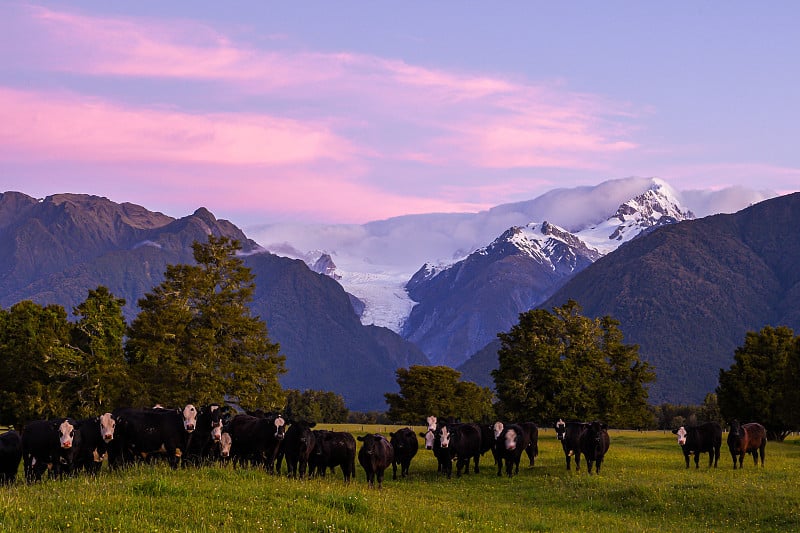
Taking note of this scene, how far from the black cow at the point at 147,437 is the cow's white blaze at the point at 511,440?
16.0 m

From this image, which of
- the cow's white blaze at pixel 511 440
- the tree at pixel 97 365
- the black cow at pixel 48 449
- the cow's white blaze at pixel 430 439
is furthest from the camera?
the tree at pixel 97 365

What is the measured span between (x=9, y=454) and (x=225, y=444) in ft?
25.2

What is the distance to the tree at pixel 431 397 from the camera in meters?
114

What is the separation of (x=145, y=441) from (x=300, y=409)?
13653 cm

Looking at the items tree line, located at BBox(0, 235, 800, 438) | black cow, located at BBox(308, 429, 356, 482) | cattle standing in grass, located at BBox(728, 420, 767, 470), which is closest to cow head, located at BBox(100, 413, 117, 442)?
black cow, located at BBox(308, 429, 356, 482)

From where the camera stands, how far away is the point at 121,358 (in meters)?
64.2

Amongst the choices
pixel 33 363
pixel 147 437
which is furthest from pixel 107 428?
pixel 33 363

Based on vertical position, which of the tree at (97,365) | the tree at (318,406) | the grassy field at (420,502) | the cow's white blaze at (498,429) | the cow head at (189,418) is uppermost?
the tree at (97,365)

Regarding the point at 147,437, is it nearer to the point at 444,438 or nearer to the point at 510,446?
the point at 444,438

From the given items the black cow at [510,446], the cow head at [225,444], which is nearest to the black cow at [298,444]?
the cow head at [225,444]

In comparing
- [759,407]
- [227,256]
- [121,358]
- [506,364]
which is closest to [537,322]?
[506,364]

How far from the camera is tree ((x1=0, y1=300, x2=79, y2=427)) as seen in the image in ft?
195

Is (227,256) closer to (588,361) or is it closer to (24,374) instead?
(24,374)

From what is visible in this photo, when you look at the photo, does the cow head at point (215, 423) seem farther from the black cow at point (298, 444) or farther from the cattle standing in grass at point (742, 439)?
the cattle standing in grass at point (742, 439)
